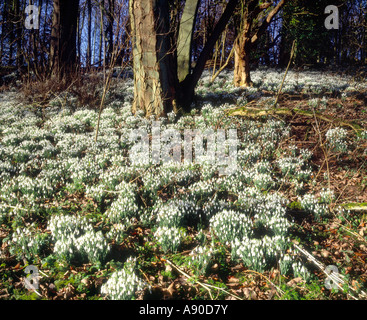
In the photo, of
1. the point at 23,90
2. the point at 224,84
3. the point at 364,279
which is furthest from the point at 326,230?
the point at 23,90

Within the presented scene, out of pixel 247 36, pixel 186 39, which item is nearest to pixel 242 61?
pixel 247 36

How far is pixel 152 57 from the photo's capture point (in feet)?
23.4

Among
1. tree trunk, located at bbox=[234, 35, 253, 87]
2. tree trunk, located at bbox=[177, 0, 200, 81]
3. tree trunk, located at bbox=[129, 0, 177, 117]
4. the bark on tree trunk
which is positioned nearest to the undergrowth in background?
tree trunk, located at bbox=[129, 0, 177, 117]

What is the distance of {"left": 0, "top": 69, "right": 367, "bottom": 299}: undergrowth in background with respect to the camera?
2.59m

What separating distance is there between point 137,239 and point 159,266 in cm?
58

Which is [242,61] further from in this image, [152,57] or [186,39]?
[152,57]

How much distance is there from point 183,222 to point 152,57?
5.34m

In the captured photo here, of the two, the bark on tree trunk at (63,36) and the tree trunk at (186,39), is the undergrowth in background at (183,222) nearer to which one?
the tree trunk at (186,39)

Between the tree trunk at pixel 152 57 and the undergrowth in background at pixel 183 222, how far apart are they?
79.3 inches

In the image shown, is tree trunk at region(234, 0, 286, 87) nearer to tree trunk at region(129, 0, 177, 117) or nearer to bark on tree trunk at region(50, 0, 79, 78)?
tree trunk at region(129, 0, 177, 117)

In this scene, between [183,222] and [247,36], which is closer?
[183,222]

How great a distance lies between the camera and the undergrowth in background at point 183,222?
2590mm

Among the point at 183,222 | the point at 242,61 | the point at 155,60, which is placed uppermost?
the point at 242,61
